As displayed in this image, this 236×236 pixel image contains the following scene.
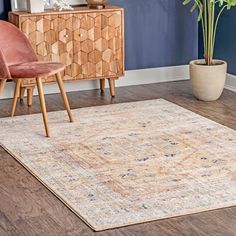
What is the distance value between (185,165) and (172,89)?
2020mm

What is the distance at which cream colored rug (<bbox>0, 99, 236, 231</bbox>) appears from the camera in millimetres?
3361

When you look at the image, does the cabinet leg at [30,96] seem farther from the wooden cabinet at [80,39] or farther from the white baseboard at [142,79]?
the white baseboard at [142,79]

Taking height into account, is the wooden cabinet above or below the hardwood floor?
above

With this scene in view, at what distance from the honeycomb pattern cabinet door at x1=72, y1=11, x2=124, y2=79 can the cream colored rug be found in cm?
43

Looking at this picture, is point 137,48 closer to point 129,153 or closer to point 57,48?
point 57,48

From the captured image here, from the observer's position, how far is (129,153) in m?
4.13

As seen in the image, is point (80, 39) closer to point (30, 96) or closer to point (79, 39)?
point (79, 39)

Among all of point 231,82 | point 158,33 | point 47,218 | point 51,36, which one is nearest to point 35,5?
point 51,36

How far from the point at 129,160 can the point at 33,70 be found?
3.16ft

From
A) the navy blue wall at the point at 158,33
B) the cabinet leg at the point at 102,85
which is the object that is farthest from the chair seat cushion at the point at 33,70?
the navy blue wall at the point at 158,33

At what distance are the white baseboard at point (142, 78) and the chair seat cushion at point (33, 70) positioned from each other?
3.55ft

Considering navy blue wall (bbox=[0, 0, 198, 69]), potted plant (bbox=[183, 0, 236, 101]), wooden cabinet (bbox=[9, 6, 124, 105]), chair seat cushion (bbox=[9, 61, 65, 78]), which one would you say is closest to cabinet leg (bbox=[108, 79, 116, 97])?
wooden cabinet (bbox=[9, 6, 124, 105])

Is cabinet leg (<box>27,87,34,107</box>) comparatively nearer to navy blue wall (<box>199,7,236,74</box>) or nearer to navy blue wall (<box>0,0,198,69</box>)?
navy blue wall (<box>0,0,198,69</box>)

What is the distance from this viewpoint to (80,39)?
5453 millimetres
